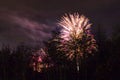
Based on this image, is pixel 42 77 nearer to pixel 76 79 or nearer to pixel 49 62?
pixel 49 62

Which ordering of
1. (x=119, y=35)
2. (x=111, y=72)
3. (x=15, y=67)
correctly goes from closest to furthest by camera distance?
(x=111, y=72) < (x=119, y=35) < (x=15, y=67)

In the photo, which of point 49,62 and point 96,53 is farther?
point 49,62

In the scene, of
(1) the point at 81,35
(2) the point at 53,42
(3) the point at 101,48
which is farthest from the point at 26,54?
(1) the point at 81,35

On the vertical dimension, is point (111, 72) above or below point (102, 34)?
below

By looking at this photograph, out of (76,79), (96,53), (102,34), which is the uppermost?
(102,34)

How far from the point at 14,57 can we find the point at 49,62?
99.2 ft

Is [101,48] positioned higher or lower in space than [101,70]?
higher

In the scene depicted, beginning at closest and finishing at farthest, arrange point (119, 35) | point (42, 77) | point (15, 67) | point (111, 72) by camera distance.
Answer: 1. point (111, 72)
2. point (119, 35)
3. point (42, 77)
4. point (15, 67)

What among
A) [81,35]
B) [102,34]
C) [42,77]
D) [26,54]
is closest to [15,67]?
[26,54]

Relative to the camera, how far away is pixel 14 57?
168375 mm

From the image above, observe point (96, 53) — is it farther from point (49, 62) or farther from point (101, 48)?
point (49, 62)

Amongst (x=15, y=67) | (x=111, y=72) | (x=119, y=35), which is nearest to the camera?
(x=111, y=72)

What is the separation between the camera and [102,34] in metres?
150

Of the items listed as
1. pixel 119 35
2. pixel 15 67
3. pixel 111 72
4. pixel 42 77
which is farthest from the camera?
pixel 15 67
